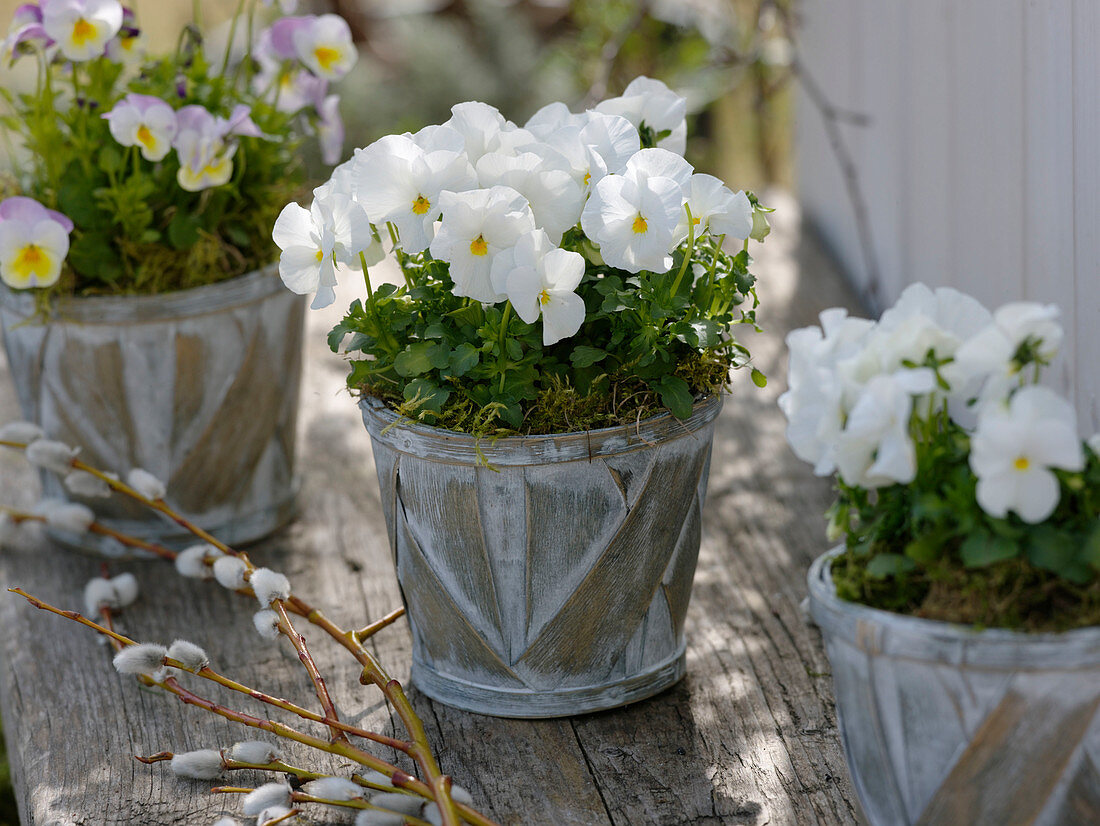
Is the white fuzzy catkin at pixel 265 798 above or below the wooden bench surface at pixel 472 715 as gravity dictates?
above

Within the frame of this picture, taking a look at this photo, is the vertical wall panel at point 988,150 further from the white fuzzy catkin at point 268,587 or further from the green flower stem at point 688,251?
the white fuzzy catkin at point 268,587

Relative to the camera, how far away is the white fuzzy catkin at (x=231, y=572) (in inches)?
52.7

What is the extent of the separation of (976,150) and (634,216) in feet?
2.84

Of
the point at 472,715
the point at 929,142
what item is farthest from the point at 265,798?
the point at 929,142

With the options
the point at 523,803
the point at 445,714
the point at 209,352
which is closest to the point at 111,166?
the point at 209,352

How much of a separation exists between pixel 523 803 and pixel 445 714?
170 millimetres

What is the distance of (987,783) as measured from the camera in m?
0.87

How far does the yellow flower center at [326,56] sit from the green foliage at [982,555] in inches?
38.9

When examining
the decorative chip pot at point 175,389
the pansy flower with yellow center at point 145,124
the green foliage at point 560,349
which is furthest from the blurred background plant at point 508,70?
the green foliage at point 560,349

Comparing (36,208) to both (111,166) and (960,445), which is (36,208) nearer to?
(111,166)

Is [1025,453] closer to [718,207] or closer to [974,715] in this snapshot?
[974,715]

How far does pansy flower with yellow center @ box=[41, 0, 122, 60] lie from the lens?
4.55 ft

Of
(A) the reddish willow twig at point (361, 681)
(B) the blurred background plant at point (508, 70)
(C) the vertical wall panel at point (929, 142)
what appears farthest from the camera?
(B) the blurred background plant at point (508, 70)

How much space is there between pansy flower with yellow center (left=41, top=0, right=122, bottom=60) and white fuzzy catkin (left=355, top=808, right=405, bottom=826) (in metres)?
0.93
